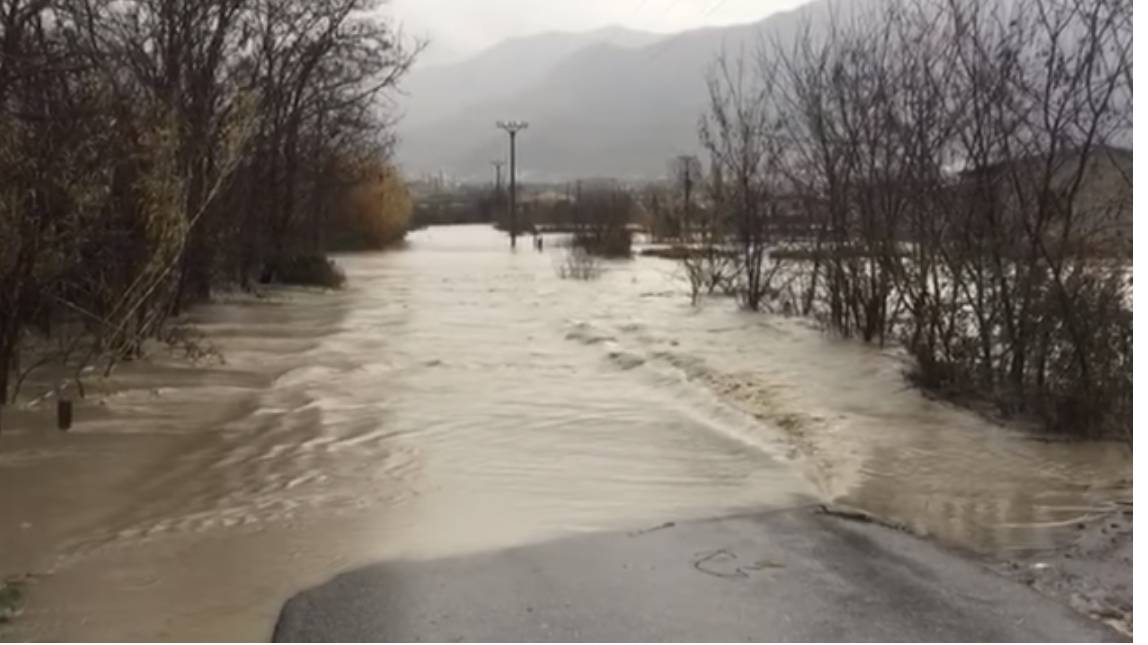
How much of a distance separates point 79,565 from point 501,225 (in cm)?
5680

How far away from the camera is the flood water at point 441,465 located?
5.66 meters

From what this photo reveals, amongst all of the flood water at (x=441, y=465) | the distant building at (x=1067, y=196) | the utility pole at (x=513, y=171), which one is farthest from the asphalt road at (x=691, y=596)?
the utility pole at (x=513, y=171)

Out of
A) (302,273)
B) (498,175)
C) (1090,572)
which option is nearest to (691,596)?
(1090,572)

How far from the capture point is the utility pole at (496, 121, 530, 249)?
42.5m

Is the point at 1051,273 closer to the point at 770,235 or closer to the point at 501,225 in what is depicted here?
the point at 770,235

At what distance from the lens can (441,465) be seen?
7.84m

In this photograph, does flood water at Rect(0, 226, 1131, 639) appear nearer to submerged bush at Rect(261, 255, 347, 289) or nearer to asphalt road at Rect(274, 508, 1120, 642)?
asphalt road at Rect(274, 508, 1120, 642)

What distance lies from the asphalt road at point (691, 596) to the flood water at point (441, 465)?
0.29 m

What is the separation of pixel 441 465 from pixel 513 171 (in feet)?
138

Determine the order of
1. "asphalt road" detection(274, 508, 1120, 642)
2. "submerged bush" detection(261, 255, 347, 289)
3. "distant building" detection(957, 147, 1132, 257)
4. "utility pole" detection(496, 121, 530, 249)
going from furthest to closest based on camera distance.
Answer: "utility pole" detection(496, 121, 530, 249) → "submerged bush" detection(261, 255, 347, 289) → "distant building" detection(957, 147, 1132, 257) → "asphalt road" detection(274, 508, 1120, 642)

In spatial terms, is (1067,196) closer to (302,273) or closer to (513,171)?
(302,273)

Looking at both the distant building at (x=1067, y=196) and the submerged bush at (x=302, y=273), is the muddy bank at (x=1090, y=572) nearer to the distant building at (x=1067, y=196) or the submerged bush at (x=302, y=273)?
the distant building at (x=1067, y=196)

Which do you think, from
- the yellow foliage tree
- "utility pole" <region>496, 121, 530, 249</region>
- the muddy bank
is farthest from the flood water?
the yellow foliage tree

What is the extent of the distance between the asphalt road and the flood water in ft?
0.96
